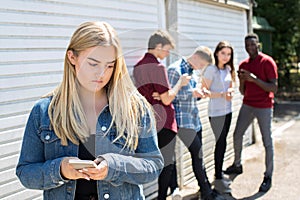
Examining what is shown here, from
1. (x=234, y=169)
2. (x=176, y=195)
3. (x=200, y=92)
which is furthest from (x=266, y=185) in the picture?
(x=200, y=92)

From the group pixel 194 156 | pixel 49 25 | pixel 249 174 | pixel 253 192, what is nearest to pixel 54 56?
pixel 49 25

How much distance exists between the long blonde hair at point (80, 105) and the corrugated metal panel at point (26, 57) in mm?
614

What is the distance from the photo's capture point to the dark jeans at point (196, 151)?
12.3 feet

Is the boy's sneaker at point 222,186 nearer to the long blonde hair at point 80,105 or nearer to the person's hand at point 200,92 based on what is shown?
the person's hand at point 200,92

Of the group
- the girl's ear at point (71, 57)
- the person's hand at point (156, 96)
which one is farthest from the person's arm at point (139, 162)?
the person's hand at point (156, 96)

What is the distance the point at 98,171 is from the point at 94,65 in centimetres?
42

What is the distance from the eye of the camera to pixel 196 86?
3773 millimetres

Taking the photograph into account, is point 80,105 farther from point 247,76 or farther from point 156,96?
point 247,76

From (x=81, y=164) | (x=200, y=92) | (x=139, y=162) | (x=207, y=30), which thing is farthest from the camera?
(x=207, y=30)

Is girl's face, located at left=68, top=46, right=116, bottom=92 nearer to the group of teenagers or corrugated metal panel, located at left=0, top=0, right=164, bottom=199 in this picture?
the group of teenagers

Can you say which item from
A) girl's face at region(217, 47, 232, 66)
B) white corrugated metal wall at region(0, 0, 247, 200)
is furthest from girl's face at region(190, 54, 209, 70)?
girl's face at region(217, 47, 232, 66)

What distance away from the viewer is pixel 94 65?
1.55 metres

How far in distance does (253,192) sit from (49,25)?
114 inches

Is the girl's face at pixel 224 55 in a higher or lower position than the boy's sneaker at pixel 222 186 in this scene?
higher
